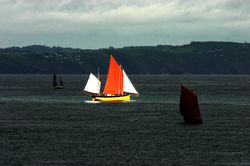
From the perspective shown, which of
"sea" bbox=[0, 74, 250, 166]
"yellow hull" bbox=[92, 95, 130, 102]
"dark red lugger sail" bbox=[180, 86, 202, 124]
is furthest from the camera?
"yellow hull" bbox=[92, 95, 130, 102]

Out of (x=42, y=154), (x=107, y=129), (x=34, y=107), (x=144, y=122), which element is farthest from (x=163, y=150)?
(x=34, y=107)

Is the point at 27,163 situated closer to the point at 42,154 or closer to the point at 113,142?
the point at 42,154

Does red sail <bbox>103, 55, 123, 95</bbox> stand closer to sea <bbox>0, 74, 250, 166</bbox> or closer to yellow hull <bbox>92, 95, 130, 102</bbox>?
yellow hull <bbox>92, 95, 130, 102</bbox>

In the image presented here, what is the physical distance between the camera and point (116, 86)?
445 feet

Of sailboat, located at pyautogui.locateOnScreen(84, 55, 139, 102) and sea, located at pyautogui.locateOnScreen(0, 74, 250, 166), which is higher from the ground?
sailboat, located at pyautogui.locateOnScreen(84, 55, 139, 102)

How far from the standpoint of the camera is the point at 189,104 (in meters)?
91.5

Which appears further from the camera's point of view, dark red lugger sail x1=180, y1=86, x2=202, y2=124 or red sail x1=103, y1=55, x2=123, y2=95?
red sail x1=103, y1=55, x2=123, y2=95

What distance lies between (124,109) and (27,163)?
206 ft

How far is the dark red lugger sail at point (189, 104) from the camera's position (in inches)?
3595

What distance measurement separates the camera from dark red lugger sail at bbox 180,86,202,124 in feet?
300

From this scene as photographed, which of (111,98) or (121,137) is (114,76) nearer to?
(111,98)

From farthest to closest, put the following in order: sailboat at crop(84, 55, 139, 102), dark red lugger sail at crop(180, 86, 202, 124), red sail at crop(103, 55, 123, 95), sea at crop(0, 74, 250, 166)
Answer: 1. red sail at crop(103, 55, 123, 95)
2. sailboat at crop(84, 55, 139, 102)
3. dark red lugger sail at crop(180, 86, 202, 124)
4. sea at crop(0, 74, 250, 166)

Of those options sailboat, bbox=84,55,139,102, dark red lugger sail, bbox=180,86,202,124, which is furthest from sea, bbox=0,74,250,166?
sailboat, bbox=84,55,139,102

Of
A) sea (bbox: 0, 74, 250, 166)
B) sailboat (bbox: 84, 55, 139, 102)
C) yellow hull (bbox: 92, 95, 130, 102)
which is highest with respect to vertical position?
sailboat (bbox: 84, 55, 139, 102)
